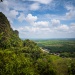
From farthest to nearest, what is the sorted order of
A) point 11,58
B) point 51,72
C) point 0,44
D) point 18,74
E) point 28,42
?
point 28,42 → point 0,44 → point 51,72 → point 11,58 → point 18,74

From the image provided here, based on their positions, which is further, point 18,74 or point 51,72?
point 51,72

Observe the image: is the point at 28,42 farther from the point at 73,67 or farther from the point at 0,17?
the point at 73,67

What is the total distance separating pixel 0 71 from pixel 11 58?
474cm

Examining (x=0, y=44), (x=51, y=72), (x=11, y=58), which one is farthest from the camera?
(x=0, y=44)

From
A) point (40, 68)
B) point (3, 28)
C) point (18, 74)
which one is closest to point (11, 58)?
point (18, 74)

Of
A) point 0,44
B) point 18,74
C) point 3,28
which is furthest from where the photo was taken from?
point 3,28

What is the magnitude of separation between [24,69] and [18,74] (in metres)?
1.70

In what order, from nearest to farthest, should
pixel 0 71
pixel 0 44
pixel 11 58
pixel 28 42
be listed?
pixel 0 71
pixel 11 58
pixel 0 44
pixel 28 42

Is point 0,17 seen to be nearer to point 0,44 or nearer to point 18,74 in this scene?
point 0,44

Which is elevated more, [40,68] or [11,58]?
[11,58]

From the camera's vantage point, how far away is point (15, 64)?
958 inches

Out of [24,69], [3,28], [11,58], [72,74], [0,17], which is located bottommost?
[72,74]

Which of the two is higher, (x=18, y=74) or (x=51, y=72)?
(x=18, y=74)

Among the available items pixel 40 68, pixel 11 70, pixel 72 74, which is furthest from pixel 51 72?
pixel 11 70
